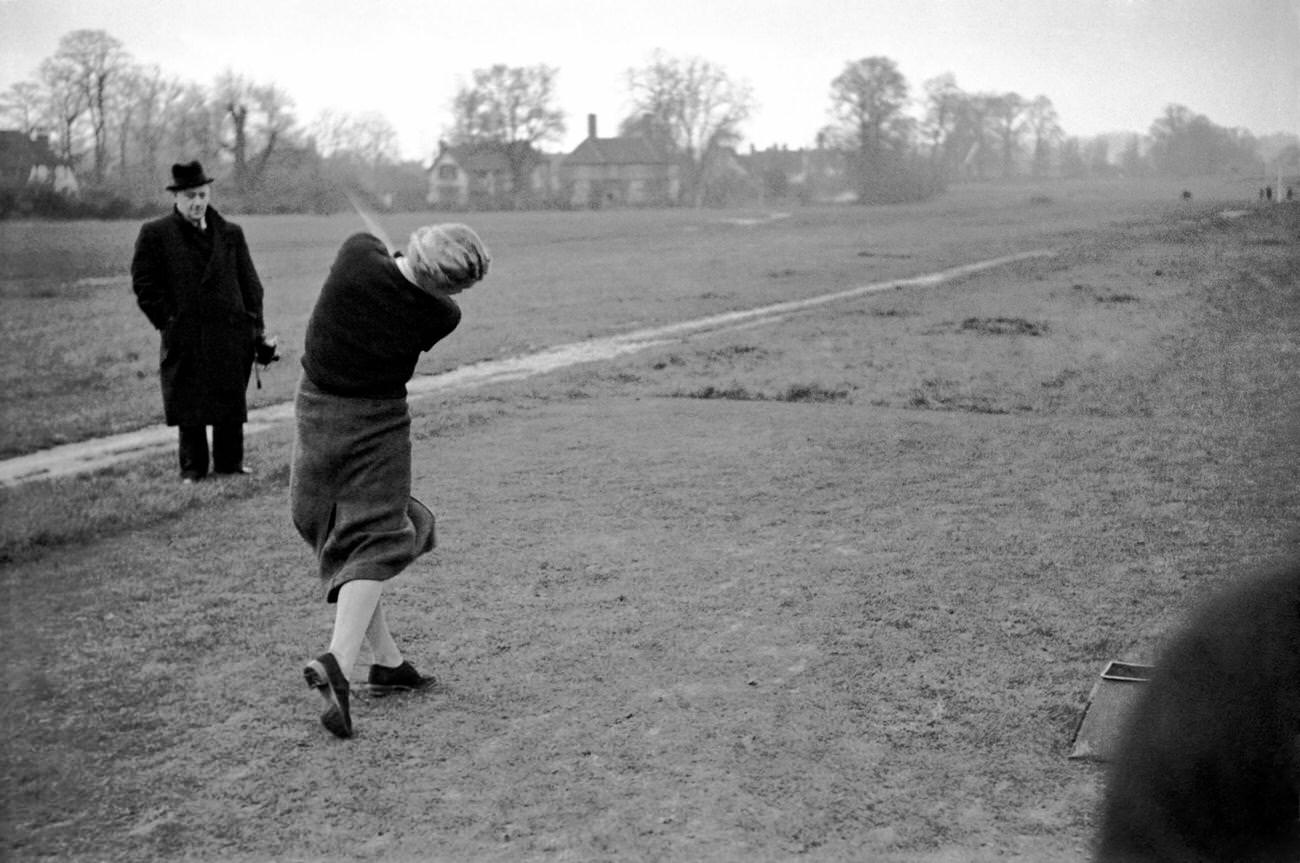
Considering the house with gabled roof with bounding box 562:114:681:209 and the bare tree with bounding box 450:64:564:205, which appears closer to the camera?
the bare tree with bounding box 450:64:564:205

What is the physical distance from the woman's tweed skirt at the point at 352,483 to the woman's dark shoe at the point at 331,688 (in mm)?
275

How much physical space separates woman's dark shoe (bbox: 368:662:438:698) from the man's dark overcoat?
4.15m

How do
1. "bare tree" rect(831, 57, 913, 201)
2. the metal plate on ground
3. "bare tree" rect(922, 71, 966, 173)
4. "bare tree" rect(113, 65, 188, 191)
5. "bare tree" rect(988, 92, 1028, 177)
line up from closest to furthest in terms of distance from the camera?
the metal plate on ground < "bare tree" rect(113, 65, 188, 191) < "bare tree" rect(988, 92, 1028, 177) < "bare tree" rect(922, 71, 966, 173) < "bare tree" rect(831, 57, 913, 201)

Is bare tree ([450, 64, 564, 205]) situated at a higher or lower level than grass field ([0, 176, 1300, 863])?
higher

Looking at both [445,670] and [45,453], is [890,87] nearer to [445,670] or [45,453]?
[45,453]

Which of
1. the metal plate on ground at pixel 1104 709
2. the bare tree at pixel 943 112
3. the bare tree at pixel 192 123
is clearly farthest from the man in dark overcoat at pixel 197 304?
the bare tree at pixel 943 112

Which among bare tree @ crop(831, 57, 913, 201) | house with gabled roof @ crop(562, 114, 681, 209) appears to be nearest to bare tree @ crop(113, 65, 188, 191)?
bare tree @ crop(831, 57, 913, 201)

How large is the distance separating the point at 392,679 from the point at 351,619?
18.2 inches

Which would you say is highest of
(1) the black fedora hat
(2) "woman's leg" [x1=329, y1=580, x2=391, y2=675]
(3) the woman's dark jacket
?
(1) the black fedora hat

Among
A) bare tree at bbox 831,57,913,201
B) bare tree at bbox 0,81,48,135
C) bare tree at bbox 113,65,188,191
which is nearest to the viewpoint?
bare tree at bbox 0,81,48,135

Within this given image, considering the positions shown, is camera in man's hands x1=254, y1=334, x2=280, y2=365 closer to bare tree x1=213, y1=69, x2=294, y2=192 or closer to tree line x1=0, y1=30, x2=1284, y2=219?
tree line x1=0, y1=30, x2=1284, y2=219

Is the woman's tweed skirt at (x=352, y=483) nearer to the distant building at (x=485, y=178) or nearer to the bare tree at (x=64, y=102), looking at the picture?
the bare tree at (x=64, y=102)

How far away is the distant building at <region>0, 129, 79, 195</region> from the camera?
34.4ft

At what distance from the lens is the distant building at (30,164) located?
34.4ft
